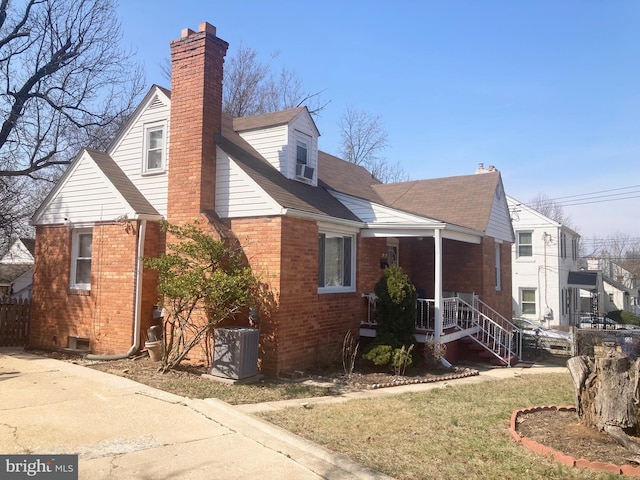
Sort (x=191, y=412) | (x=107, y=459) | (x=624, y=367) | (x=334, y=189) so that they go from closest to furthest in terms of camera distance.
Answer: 1. (x=107, y=459)
2. (x=624, y=367)
3. (x=191, y=412)
4. (x=334, y=189)

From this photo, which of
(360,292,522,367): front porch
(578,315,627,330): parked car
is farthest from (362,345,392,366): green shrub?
(578,315,627,330): parked car

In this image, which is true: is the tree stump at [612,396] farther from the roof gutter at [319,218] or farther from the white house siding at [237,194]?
the white house siding at [237,194]

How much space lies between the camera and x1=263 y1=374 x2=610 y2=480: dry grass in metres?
4.61

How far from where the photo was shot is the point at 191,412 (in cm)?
623

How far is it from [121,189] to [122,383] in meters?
5.00

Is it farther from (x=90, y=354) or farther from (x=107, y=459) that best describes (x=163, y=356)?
(x=107, y=459)

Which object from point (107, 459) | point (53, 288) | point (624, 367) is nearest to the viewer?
point (107, 459)

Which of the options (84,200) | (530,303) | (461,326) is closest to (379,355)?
(461,326)

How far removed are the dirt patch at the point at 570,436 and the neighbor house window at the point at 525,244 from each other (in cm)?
2396

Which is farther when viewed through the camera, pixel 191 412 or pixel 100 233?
pixel 100 233

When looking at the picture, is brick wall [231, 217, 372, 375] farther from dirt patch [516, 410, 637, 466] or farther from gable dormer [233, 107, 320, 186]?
dirt patch [516, 410, 637, 466]

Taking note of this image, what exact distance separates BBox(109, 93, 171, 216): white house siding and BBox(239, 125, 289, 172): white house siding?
7.72ft

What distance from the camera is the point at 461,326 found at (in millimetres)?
13227

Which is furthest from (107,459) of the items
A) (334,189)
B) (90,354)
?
(334,189)
